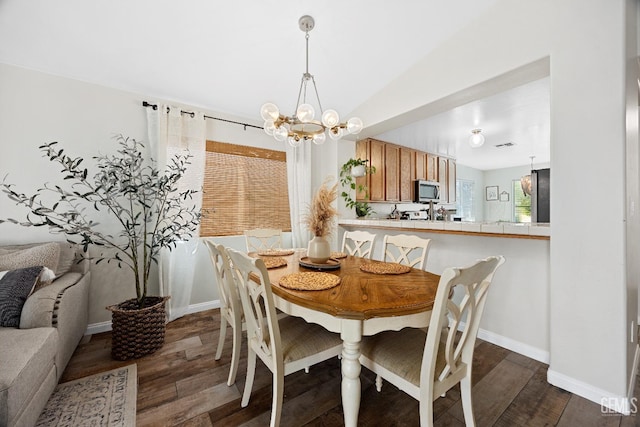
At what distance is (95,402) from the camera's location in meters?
1.58

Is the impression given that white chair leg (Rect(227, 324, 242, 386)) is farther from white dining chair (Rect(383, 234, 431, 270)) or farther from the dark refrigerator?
the dark refrigerator

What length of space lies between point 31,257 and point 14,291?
48cm

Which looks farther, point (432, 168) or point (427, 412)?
point (432, 168)

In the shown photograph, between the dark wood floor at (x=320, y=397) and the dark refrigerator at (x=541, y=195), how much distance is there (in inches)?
63.5

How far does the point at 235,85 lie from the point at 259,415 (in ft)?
9.60

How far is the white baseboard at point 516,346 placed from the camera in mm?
2045

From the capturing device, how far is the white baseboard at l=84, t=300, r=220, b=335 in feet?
8.19

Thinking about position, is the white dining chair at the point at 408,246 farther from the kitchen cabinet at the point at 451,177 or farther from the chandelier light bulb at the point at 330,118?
the kitchen cabinet at the point at 451,177

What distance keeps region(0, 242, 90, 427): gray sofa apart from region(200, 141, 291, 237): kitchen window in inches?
46.5

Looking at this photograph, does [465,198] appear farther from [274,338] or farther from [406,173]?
[274,338]

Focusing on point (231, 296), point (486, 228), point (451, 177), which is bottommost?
point (231, 296)

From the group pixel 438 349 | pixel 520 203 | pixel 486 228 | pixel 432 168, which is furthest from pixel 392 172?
pixel 520 203

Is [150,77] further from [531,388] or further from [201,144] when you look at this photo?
[531,388]

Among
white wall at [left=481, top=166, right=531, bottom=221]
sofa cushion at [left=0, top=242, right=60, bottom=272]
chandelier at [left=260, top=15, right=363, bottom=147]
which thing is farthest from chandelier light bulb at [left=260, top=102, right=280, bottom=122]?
white wall at [left=481, top=166, right=531, bottom=221]
